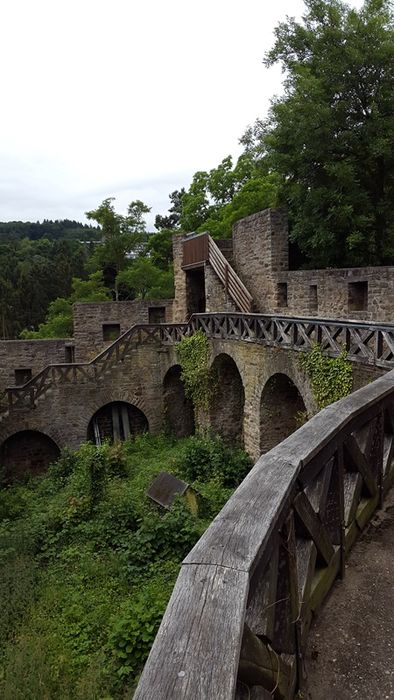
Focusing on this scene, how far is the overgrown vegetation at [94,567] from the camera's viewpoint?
17.0 ft

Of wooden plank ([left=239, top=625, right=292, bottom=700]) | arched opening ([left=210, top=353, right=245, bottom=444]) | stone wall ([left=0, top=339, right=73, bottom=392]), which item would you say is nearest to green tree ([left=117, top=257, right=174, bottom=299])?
stone wall ([left=0, top=339, right=73, bottom=392])

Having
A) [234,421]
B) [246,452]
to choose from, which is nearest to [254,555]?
[246,452]

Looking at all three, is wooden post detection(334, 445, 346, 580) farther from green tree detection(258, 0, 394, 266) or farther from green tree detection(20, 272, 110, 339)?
green tree detection(20, 272, 110, 339)

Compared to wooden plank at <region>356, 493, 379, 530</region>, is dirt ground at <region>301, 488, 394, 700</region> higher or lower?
lower

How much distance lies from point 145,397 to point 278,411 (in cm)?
674

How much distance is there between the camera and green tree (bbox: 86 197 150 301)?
3425 centimetres

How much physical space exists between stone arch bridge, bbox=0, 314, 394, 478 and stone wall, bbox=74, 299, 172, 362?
3769 millimetres

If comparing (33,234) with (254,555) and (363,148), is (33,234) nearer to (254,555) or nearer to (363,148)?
(363,148)

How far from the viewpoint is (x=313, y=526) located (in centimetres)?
212

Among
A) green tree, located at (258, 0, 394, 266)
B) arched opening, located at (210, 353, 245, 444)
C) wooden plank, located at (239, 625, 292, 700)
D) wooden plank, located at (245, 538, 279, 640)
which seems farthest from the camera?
arched opening, located at (210, 353, 245, 444)

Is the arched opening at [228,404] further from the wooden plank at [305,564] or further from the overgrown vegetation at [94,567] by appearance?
the wooden plank at [305,564]

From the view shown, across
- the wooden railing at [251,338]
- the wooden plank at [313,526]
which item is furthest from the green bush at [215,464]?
the wooden plank at [313,526]

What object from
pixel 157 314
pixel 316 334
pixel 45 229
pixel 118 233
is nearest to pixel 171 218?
pixel 118 233

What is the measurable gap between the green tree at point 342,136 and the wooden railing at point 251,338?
13.1 ft
